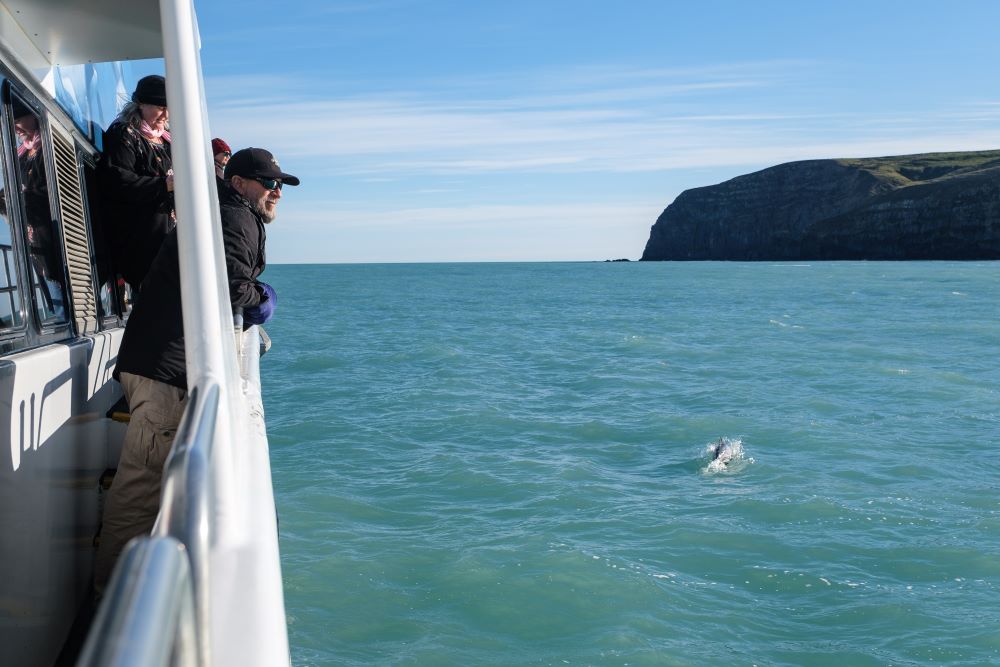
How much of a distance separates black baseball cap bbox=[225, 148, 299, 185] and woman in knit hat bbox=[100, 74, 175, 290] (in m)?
0.94

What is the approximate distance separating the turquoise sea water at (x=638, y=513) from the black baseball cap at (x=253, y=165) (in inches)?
191

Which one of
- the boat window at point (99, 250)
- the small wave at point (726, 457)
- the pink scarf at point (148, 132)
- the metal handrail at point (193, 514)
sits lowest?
the small wave at point (726, 457)

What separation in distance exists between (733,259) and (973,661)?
171354mm

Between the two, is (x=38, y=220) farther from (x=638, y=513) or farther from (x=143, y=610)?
(x=638, y=513)

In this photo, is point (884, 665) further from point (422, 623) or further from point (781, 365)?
point (781, 365)

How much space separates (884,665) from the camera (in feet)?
26.0

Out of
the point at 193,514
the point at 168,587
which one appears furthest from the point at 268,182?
the point at 168,587

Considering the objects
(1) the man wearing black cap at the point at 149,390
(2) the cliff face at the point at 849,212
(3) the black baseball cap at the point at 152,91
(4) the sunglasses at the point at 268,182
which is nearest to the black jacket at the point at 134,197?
(3) the black baseball cap at the point at 152,91

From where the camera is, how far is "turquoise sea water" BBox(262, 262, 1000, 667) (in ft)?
27.4

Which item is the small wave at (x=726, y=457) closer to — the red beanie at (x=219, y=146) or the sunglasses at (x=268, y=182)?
the red beanie at (x=219, y=146)

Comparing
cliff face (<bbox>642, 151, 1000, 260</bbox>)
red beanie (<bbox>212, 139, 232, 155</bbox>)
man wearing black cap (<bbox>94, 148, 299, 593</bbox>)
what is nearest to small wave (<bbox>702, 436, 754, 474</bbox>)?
red beanie (<bbox>212, 139, 232, 155</bbox>)

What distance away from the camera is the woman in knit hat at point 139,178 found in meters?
5.10

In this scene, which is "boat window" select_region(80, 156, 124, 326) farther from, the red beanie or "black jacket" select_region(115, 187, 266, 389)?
"black jacket" select_region(115, 187, 266, 389)

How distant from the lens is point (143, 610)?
2.93 feet
